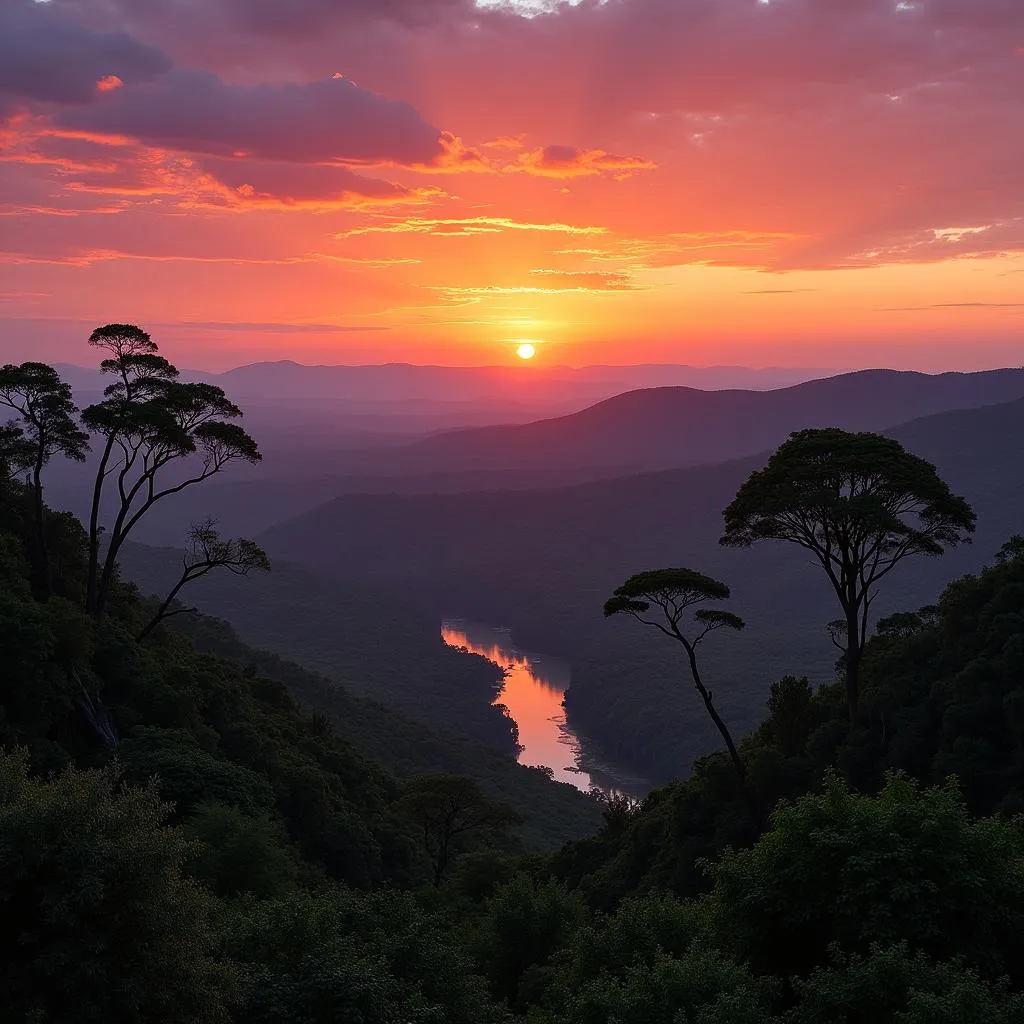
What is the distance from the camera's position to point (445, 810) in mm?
45875

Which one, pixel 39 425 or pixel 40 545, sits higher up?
pixel 39 425

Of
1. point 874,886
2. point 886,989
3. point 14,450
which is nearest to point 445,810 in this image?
point 14,450

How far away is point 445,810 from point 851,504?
2523 cm

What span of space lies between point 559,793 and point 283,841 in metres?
54.0

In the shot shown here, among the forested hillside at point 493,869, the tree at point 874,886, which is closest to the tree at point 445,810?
the forested hillside at point 493,869

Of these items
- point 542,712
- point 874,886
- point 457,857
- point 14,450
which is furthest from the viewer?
point 542,712

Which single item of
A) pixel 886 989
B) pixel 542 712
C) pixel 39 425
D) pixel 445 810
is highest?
pixel 39 425

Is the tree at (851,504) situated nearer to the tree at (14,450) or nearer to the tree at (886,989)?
the tree at (886,989)

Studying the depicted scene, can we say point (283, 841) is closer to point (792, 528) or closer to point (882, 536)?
point (792, 528)

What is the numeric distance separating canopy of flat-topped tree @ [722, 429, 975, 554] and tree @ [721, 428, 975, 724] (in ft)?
0.11

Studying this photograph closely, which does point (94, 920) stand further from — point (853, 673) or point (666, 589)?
point (853, 673)

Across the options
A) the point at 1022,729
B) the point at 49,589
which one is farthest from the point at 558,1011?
the point at 49,589

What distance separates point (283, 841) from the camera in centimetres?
3428

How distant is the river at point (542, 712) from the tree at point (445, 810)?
5461cm
